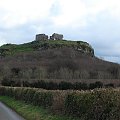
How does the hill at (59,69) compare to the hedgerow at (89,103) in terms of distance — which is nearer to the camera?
the hedgerow at (89,103)

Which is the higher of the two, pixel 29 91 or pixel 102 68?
pixel 102 68

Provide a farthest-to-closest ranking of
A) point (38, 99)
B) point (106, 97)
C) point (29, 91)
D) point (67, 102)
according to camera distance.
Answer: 1. point (29, 91)
2. point (38, 99)
3. point (67, 102)
4. point (106, 97)

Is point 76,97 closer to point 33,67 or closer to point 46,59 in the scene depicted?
point 33,67

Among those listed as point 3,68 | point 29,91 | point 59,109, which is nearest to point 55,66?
point 3,68

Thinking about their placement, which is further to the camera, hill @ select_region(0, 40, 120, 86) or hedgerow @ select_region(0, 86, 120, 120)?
hill @ select_region(0, 40, 120, 86)

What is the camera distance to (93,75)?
479 feet

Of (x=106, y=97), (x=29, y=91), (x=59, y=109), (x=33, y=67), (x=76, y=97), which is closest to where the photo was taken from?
(x=106, y=97)

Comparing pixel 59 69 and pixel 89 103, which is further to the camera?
pixel 59 69

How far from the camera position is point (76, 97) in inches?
790

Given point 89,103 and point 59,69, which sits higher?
point 59,69

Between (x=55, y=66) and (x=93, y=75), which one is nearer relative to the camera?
(x=93, y=75)

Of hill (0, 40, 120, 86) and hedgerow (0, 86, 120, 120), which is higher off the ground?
hill (0, 40, 120, 86)

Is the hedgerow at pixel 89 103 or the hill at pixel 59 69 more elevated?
the hill at pixel 59 69

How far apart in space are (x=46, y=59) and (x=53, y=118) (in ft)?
507
